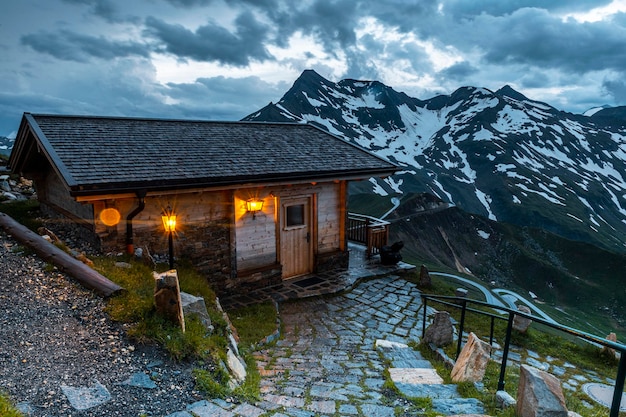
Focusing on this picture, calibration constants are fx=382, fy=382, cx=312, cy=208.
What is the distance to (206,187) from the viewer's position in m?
8.79

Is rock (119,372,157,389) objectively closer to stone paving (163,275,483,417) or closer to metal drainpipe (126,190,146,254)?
stone paving (163,275,483,417)

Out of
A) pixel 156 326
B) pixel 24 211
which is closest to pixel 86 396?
pixel 156 326

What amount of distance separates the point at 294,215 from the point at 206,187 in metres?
3.21

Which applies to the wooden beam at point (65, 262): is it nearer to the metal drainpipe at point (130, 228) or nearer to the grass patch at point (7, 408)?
the metal drainpipe at point (130, 228)

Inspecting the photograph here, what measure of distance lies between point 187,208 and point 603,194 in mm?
160050

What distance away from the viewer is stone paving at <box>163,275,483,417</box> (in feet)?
13.1

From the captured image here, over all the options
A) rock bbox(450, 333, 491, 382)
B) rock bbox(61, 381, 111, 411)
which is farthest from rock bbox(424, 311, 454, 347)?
rock bbox(61, 381, 111, 411)

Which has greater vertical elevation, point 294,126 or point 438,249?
point 294,126

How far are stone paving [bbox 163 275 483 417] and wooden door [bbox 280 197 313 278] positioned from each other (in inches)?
64.1

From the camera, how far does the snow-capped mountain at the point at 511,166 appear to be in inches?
4269

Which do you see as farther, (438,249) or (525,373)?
(438,249)

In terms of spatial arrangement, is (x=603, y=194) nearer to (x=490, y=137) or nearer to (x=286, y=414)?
(x=490, y=137)

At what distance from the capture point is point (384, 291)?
11.0m

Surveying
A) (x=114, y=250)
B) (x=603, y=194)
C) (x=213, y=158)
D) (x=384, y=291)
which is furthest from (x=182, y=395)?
(x=603, y=194)
